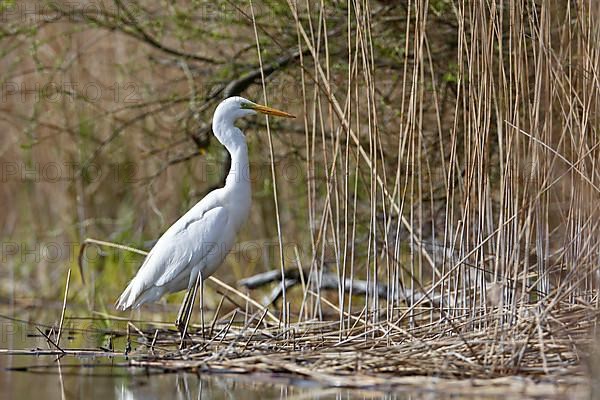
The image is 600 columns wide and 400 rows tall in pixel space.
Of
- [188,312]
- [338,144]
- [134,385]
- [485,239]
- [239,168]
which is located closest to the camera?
[134,385]

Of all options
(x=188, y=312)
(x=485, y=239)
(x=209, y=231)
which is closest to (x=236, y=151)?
(x=209, y=231)

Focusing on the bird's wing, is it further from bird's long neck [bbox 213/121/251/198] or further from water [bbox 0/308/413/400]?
water [bbox 0/308/413/400]

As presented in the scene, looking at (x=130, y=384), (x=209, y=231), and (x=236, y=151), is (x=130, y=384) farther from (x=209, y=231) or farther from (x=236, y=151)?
(x=236, y=151)

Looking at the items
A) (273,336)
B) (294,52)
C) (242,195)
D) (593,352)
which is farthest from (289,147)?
(593,352)

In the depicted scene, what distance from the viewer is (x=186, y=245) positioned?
5.35 m

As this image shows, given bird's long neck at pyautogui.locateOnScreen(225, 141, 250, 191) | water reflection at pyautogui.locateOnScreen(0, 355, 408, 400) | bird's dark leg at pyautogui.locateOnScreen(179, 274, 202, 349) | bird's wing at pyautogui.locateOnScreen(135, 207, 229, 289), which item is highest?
bird's long neck at pyautogui.locateOnScreen(225, 141, 250, 191)

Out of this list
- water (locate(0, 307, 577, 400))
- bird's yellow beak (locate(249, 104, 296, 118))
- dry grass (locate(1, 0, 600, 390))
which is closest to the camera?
water (locate(0, 307, 577, 400))

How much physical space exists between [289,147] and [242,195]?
139 cm

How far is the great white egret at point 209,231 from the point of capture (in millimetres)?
5324

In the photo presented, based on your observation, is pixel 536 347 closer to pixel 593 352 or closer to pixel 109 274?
pixel 593 352

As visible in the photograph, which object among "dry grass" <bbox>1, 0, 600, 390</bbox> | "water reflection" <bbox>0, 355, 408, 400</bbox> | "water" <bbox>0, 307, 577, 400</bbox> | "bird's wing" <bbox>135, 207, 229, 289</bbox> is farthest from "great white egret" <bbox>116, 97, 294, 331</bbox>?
"water reflection" <bbox>0, 355, 408, 400</bbox>

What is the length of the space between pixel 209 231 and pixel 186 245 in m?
0.13

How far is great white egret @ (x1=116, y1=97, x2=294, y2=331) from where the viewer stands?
210 inches

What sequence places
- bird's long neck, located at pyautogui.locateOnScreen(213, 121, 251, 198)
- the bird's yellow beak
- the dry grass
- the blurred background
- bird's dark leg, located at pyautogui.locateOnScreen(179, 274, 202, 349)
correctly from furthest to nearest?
bird's long neck, located at pyautogui.locateOnScreen(213, 121, 251, 198), the bird's yellow beak, bird's dark leg, located at pyautogui.locateOnScreen(179, 274, 202, 349), the blurred background, the dry grass
